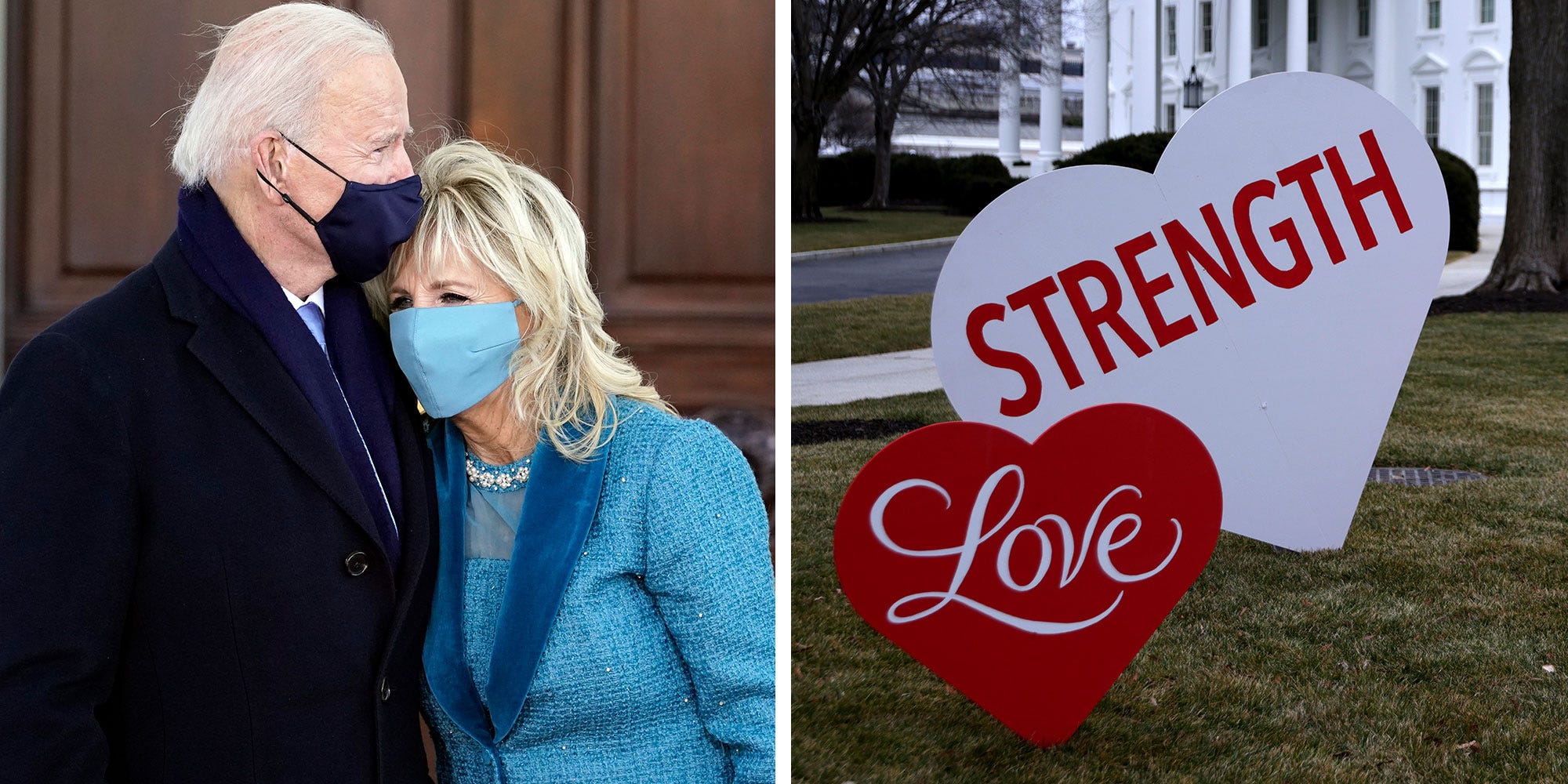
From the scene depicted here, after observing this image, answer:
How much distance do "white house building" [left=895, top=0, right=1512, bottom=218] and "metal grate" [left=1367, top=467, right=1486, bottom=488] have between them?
19.8 meters

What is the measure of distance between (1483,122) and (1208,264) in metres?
30.1

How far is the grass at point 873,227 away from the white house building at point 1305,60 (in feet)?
21.6

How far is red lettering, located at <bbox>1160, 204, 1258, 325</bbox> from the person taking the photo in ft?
13.5

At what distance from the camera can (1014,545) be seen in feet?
10.9

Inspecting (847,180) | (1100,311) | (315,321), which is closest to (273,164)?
(315,321)

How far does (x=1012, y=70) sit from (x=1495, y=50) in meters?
16.3

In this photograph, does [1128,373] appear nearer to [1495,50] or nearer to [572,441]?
[572,441]

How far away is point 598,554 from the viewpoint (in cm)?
202

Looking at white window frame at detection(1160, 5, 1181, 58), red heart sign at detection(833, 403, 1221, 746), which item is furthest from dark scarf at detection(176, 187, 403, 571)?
A: white window frame at detection(1160, 5, 1181, 58)

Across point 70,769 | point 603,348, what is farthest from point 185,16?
A: point 70,769

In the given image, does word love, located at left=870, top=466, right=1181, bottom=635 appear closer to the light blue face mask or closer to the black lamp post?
the light blue face mask

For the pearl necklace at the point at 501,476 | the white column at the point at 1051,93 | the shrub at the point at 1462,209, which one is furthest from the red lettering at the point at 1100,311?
the white column at the point at 1051,93

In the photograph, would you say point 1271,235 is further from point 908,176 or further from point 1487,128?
point 1487,128

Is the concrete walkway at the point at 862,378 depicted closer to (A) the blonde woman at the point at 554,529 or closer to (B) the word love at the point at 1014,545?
(B) the word love at the point at 1014,545
